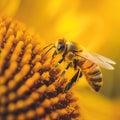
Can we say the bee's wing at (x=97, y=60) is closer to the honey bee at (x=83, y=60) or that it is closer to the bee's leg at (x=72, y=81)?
the honey bee at (x=83, y=60)

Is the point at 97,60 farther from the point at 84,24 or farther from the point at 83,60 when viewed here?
the point at 84,24

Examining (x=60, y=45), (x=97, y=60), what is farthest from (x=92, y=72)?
(x=60, y=45)

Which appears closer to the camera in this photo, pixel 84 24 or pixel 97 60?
pixel 97 60

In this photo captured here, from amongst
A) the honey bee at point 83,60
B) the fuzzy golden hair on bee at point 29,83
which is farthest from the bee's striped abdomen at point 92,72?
the fuzzy golden hair on bee at point 29,83

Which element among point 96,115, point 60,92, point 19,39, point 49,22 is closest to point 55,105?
point 60,92

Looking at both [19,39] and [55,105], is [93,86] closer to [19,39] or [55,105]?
[55,105]

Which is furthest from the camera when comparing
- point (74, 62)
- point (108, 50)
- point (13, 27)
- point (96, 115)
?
point (108, 50)
